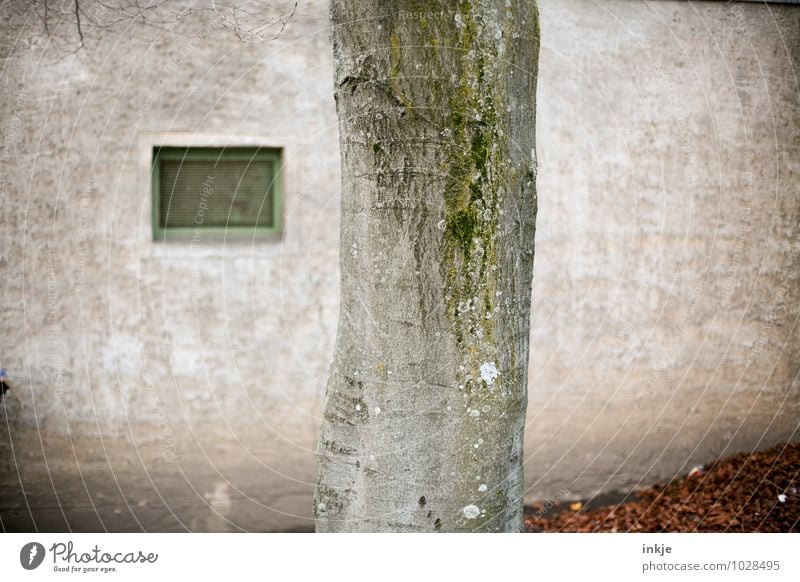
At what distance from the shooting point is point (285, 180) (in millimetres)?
4391

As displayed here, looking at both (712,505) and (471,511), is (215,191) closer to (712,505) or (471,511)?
(471,511)

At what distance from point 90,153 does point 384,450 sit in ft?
8.79

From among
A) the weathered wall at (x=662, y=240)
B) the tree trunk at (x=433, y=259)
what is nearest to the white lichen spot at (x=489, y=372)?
the tree trunk at (x=433, y=259)

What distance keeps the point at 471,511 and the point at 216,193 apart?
2680 millimetres

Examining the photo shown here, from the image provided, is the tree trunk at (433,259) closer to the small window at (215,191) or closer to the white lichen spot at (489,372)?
the white lichen spot at (489,372)

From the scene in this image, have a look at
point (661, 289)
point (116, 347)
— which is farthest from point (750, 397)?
point (116, 347)

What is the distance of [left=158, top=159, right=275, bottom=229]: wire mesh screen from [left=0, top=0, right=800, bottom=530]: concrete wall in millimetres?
123

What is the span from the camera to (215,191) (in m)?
4.38

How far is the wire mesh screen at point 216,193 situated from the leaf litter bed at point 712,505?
237 cm

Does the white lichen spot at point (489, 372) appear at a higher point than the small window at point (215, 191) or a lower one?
lower

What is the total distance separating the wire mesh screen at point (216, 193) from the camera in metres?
4.31

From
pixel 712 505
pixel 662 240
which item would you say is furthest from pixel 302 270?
pixel 712 505

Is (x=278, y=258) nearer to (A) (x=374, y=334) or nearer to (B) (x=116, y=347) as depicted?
(B) (x=116, y=347)

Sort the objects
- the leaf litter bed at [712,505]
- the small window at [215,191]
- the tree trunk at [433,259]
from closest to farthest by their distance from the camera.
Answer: the tree trunk at [433,259] < the leaf litter bed at [712,505] < the small window at [215,191]
